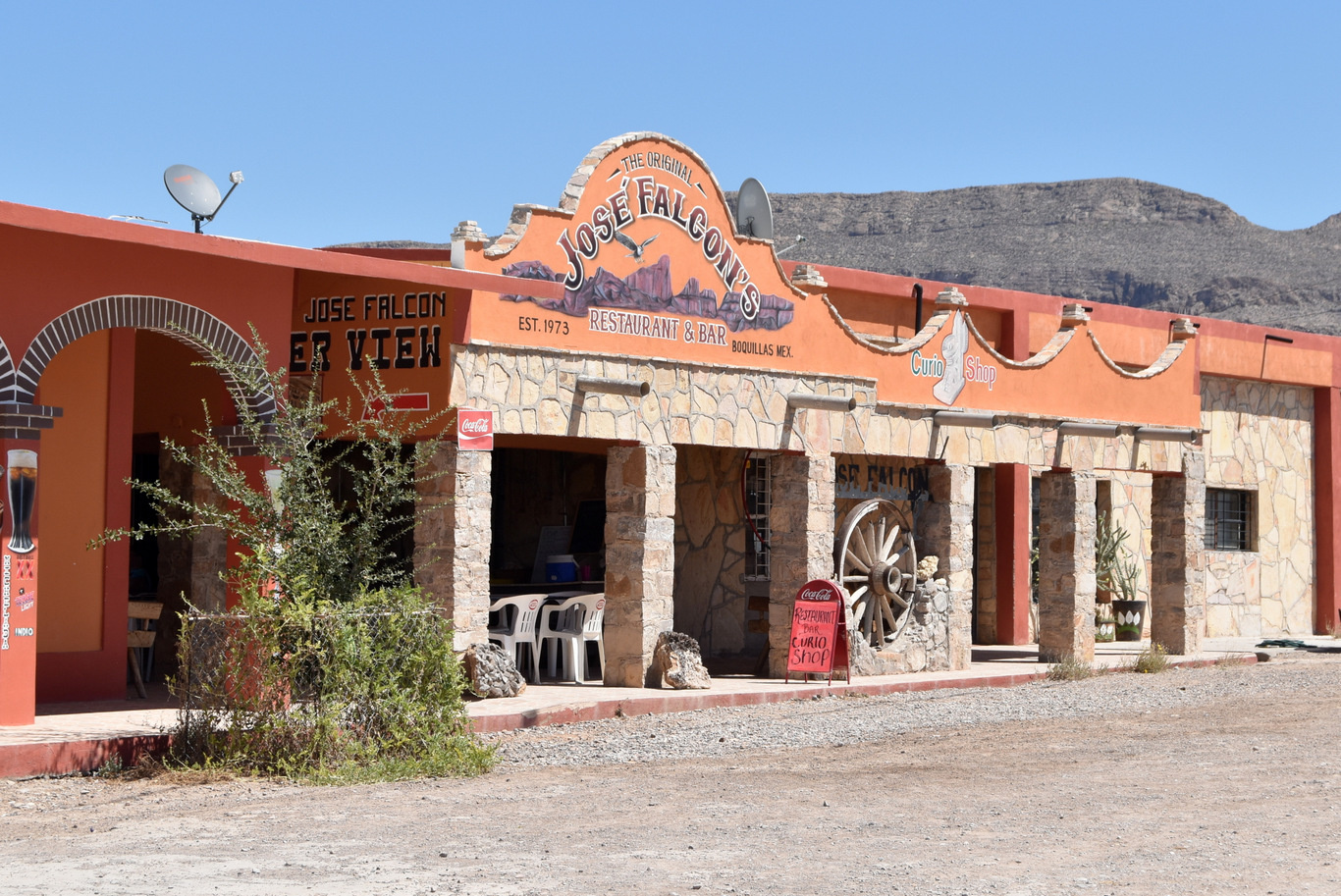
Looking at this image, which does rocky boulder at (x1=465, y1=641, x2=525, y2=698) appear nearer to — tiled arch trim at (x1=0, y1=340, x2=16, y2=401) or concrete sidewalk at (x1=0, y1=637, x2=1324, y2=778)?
concrete sidewalk at (x1=0, y1=637, x2=1324, y2=778)

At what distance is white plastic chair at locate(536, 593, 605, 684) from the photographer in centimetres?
1561

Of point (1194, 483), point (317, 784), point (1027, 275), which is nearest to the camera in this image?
point (317, 784)

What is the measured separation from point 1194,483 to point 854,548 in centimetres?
548

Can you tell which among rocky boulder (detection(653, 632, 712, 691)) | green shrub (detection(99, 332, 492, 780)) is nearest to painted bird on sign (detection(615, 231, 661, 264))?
rocky boulder (detection(653, 632, 712, 691))

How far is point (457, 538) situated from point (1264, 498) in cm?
1661

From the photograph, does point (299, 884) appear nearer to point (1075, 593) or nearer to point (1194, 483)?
point (1075, 593)

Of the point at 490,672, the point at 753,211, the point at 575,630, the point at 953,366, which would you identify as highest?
the point at 753,211

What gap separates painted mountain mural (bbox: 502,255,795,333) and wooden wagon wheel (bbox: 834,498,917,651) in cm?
248

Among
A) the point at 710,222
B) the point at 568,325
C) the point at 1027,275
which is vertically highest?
the point at 1027,275

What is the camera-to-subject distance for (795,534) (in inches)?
651

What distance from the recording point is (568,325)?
47.7 ft

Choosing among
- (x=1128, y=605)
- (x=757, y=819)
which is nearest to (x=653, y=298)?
(x=757, y=819)

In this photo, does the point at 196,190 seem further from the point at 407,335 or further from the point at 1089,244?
the point at 1089,244

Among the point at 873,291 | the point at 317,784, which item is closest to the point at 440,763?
the point at 317,784
